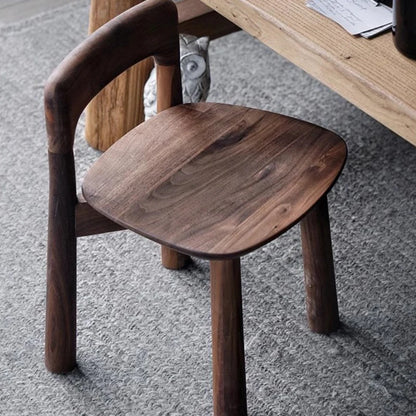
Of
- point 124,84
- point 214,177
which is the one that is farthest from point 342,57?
point 124,84

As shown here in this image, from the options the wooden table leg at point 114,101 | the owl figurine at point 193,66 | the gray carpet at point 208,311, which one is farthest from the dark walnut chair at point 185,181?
the wooden table leg at point 114,101

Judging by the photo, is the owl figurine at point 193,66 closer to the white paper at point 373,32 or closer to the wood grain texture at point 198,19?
the wood grain texture at point 198,19

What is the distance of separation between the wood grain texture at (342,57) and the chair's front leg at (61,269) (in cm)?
40

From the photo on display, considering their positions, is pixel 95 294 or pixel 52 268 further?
pixel 95 294

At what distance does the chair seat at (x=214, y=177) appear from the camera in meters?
1.42

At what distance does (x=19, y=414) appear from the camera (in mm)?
1691

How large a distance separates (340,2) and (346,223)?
56 centimetres

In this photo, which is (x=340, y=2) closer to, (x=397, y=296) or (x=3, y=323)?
(x=397, y=296)

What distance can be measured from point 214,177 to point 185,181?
47 millimetres

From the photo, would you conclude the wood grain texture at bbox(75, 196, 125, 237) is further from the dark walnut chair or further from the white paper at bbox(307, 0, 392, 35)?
the white paper at bbox(307, 0, 392, 35)

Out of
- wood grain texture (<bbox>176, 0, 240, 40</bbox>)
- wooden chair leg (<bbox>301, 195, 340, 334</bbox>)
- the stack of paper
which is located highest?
the stack of paper

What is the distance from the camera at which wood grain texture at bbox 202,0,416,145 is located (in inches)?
55.0

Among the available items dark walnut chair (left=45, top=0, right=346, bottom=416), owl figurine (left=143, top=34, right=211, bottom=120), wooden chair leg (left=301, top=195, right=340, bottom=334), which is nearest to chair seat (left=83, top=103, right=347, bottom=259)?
dark walnut chair (left=45, top=0, right=346, bottom=416)

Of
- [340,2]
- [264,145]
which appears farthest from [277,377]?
[340,2]
